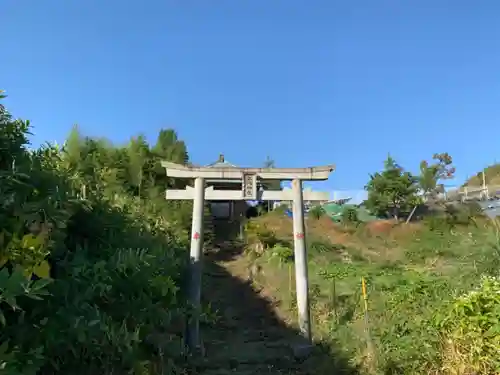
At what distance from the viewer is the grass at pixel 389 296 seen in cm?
534

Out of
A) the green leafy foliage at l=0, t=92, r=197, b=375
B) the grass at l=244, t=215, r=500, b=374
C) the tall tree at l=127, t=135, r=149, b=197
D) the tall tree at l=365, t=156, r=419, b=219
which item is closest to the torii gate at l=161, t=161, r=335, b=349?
the grass at l=244, t=215, r=500, b=374

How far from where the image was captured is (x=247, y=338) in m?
8.77

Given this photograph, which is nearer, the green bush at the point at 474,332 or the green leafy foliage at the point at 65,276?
the green leafy foliage at the point at 65,276

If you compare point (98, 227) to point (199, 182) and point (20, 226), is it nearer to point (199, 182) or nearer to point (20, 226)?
point (20, 226)

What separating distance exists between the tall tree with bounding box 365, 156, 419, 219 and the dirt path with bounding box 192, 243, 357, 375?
34.7 ft

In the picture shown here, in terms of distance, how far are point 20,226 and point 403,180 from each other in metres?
21.0

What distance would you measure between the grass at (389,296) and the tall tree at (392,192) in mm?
8041

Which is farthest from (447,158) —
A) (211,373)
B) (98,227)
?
(98,227)

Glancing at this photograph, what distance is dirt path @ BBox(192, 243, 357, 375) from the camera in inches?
273

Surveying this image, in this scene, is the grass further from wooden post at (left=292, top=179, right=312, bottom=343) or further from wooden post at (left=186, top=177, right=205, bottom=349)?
wooden post at (left=186, top=177, right=205, bottom=349)

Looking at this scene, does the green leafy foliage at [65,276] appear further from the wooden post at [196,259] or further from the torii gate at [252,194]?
the torii gate at [252,194]

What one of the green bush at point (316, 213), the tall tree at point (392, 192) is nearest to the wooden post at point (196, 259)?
the green bush at point (316, 213)


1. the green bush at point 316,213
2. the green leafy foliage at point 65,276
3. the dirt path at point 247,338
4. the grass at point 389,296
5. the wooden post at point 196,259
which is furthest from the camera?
the green bush at point 316,213

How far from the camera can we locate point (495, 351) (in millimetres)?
4641
